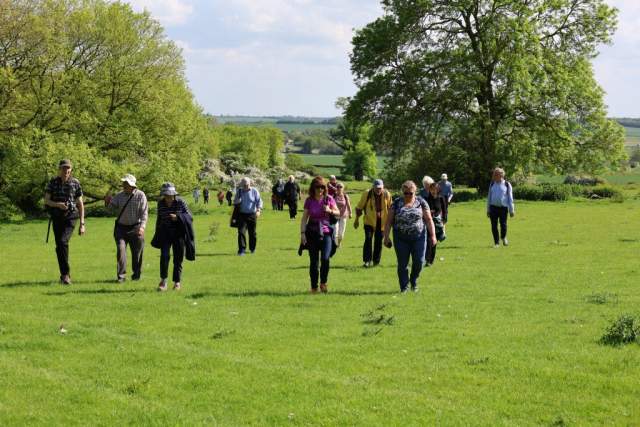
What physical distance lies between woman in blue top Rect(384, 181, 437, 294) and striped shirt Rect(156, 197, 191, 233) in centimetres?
423

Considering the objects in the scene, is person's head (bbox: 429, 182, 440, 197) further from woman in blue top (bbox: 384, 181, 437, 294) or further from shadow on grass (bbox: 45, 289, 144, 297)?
shadow on grass (bbox: 45, 289, 144, 297)

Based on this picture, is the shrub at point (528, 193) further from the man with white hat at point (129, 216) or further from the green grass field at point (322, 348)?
the man with white hat at point (129, 216)

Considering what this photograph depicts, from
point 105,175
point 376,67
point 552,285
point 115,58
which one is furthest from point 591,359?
point 376,67

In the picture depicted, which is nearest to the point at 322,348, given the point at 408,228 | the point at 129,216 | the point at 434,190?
the point at 408,228

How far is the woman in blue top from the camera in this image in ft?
41.6

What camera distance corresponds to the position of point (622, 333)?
8.52 metres

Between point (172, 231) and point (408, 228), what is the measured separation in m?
4.77

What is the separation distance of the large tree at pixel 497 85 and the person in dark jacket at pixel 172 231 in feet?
114

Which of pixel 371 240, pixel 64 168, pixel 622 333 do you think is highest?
pixel 64 168

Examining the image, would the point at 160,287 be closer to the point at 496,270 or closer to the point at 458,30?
the point at 496,270

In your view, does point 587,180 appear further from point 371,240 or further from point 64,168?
point 64,168

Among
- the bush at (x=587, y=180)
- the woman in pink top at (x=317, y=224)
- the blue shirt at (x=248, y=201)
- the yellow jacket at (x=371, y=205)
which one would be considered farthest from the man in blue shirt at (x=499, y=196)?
the bush at (x=587, y=180)

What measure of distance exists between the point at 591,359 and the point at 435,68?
4141 centimetres

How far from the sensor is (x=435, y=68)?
1853 inches
